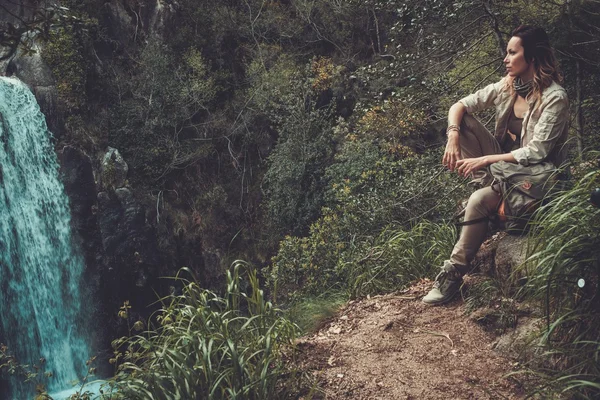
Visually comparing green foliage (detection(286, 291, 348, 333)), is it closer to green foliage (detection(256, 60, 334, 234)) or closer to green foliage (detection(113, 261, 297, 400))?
green foliage (detection(113, 261, 297, 400))

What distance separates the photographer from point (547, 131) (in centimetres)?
349

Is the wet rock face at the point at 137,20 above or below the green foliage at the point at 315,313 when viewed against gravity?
above

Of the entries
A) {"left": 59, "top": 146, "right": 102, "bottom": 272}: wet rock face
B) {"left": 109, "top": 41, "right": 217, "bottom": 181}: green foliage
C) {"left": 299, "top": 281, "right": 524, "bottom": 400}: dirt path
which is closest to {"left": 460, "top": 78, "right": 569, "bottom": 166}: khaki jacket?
{"left": 299, "top": 281, "right": 524, "bottom": 400}: dirt path

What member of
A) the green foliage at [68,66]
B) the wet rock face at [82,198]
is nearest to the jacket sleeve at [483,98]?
the wet rock face at [82,198]

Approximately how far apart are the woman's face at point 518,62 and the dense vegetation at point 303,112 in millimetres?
1955

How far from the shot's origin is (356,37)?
15633 millimetres

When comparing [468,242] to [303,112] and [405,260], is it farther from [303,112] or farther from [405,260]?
[303,112]

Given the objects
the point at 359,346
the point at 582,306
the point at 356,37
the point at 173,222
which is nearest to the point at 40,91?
the point at 173,222

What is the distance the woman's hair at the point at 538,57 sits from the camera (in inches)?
141

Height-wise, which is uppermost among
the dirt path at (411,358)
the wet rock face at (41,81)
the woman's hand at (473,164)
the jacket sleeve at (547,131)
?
the wet rock face at (41,81)

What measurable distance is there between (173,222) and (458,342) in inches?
482

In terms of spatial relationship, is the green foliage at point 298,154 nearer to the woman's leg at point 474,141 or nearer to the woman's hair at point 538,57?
the woman's leg at point 474,141

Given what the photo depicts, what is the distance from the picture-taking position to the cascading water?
1159 cm

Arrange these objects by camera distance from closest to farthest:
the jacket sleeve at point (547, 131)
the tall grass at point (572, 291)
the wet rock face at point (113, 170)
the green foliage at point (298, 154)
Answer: the tall grass at point (572, 291) < the jacket sleeve at point (547, 131) < the green foliage at point (298, 154) < the wet rock face at point (113, 170)
